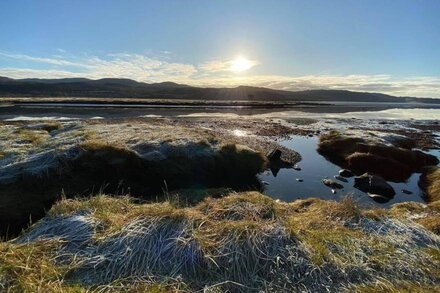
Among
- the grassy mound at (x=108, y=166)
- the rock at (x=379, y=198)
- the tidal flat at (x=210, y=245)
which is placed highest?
the tidal flat at (x=210, y=245)

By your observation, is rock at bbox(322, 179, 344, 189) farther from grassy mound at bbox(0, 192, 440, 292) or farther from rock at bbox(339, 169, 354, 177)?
grassy mound at bbox(0, 192, 440, 292)

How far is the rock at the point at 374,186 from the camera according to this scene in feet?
70.3

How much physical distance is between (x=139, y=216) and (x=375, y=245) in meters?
5.44

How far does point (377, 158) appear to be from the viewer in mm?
29172

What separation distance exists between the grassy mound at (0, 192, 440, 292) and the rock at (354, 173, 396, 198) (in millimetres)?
13448

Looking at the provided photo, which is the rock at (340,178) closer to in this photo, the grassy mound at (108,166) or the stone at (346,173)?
the stone at (346,173)

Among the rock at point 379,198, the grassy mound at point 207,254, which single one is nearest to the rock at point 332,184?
the rock at point 379,198

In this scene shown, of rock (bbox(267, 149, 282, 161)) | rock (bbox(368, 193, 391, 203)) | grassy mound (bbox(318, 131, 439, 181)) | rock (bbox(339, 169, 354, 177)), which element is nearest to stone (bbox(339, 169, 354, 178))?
rock (bbox(339, 169, 354, 177))

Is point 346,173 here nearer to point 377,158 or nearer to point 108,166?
point 377,158

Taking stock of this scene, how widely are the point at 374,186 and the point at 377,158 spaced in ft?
27.1

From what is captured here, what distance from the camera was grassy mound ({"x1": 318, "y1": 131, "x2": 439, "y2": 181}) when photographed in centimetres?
2780

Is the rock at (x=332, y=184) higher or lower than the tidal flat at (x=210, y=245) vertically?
lower

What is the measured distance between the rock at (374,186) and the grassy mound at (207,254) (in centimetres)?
1345

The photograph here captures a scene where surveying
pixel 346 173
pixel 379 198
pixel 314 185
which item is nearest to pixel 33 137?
pixel 314 185
